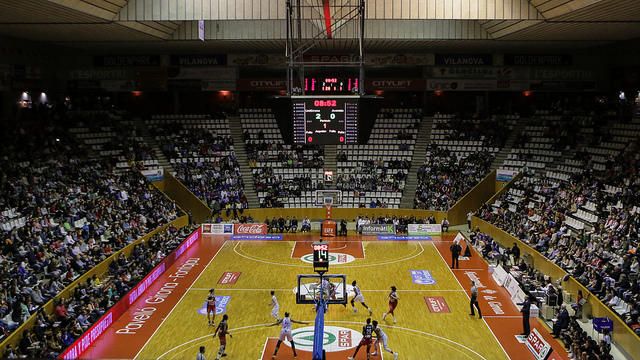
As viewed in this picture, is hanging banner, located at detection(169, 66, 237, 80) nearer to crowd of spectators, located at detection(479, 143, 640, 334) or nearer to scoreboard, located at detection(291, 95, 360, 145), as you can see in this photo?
crowd of spectators, located at detection(479, 143, 640, 334)

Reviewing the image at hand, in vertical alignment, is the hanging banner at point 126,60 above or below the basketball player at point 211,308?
above

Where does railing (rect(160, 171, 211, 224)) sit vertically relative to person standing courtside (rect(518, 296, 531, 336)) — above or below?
above

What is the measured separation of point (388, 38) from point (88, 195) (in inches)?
695

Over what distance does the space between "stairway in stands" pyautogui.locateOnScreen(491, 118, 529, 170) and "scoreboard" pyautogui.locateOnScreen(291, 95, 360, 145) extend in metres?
26.1

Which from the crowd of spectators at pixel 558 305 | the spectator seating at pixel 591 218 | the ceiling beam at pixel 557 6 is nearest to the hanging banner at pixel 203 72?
the spectator seating at pixel 591 218

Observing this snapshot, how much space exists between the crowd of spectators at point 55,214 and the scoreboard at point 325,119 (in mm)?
9681

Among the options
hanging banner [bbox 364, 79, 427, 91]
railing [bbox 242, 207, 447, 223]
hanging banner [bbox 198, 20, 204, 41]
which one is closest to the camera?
hanging banner [bbox 198, 20, 204, 41]

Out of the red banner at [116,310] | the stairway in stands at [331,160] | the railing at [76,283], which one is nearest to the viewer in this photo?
the railing at [76,283]

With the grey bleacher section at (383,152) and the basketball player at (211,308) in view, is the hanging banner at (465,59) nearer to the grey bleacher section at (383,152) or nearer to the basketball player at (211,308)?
the grey bleacher section at (383,152)

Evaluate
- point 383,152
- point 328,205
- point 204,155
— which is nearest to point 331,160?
point 383,152

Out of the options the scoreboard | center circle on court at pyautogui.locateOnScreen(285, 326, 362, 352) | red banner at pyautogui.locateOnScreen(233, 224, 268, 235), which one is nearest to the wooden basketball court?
center circle on court at pyautogui.locateOnScreen(285, 326, 362, 352)

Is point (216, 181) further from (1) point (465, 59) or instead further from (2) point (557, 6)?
(2) point (557, 6)

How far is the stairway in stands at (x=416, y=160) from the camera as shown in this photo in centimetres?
4197

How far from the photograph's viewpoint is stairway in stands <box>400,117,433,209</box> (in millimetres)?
41969
